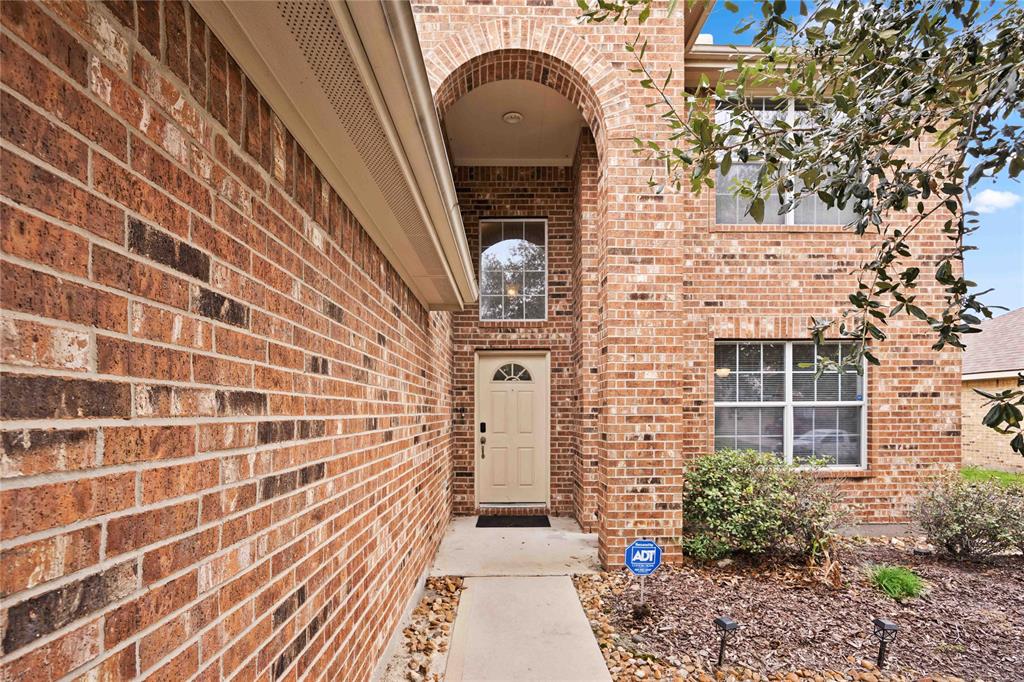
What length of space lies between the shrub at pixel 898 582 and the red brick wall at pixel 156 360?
4.68 metres

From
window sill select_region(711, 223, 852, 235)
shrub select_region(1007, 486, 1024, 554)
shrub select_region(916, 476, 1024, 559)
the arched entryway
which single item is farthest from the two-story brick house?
shrub select_region(1007, 486, 1024, 554)

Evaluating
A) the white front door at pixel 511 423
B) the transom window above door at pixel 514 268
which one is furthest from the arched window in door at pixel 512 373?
the transom window above door at pixel 514 268

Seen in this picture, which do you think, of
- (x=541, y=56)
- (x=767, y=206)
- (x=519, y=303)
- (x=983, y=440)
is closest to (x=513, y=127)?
(x=541, y=56)

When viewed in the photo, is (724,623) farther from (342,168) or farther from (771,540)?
(342,168)

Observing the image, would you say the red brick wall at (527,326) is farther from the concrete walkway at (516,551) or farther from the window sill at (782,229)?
the window sill at (782,229)

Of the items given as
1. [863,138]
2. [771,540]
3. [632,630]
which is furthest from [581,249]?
[863,138]

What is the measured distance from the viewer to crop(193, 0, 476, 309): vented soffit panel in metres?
1.29

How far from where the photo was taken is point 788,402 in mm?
7199

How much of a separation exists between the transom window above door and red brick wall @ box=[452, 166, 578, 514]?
120 mm

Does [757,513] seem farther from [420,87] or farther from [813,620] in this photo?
[420,87]

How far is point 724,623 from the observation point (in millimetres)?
3438

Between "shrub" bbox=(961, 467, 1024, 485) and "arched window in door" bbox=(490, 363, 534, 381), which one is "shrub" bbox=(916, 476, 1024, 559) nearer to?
"shrub" bbox=(961, 467, 1024, 485)

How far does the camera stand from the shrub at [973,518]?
5.49 metres

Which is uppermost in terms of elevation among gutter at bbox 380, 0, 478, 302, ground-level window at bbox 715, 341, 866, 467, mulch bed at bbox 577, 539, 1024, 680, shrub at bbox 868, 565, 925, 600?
Result: gutter at bbox 380, 0, 478, 302
